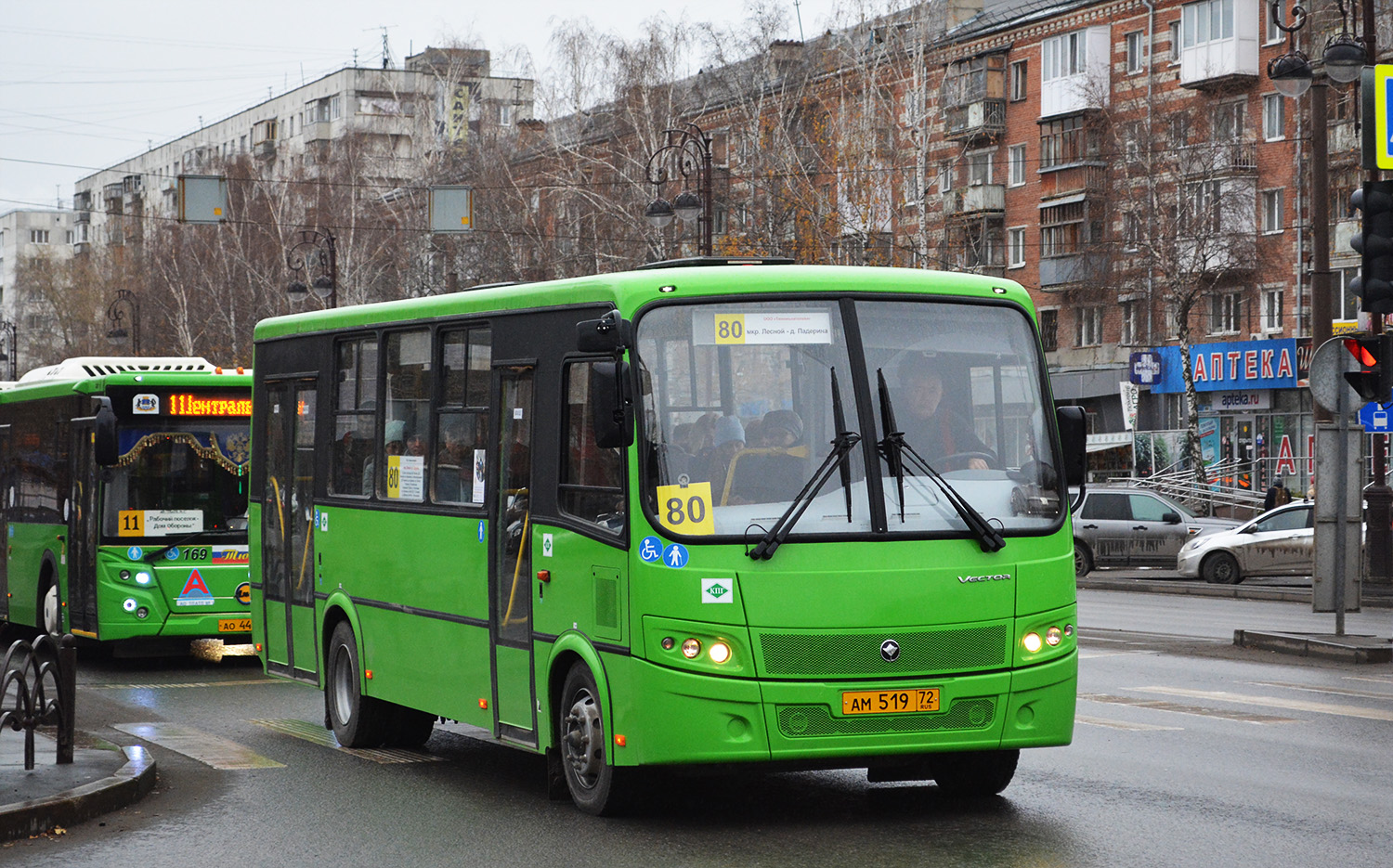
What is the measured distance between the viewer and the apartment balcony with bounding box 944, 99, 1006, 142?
60.3 m

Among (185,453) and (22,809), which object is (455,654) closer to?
(22,809)

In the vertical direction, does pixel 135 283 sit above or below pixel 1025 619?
above

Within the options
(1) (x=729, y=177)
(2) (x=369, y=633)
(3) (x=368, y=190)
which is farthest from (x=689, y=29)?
(2) (x=369, y=633)

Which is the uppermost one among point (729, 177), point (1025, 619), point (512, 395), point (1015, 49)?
point (1015, 49)

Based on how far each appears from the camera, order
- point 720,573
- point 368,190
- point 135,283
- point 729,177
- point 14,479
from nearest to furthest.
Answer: point 720,573
point 14,479
point 729,177
point 368,190
point 135,283

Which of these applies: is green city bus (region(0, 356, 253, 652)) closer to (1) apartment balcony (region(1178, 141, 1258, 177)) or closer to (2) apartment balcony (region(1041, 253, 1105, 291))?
(1) apartment balcony (region(1178, 141, 1258, 177))

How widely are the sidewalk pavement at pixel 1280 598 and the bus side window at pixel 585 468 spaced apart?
10.8 meters

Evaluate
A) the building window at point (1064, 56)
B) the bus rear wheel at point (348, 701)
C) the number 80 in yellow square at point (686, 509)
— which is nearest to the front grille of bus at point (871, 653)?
the number 80 in yellow square at point (686, 509)

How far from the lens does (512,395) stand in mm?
10062

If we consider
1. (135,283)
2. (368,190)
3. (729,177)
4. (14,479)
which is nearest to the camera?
(14,479)

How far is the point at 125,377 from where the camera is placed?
1822cm

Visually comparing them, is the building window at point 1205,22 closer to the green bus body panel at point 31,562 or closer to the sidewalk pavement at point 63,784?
the green bus body panel at point 31,562

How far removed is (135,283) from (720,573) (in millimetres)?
91420

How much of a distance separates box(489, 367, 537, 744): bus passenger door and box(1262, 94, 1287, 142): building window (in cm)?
4452
